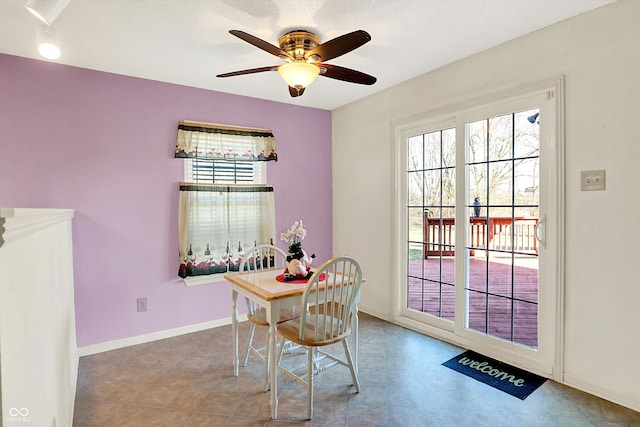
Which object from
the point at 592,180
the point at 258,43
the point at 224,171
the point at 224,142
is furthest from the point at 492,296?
the point at 224,142

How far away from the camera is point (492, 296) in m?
2.86

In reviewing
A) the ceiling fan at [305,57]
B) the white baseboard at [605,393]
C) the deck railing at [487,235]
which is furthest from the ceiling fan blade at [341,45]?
the white baseboard at [605,393]

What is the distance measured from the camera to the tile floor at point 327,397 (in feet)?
6.64

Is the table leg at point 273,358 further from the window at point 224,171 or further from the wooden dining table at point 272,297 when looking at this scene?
the window at point 224,171

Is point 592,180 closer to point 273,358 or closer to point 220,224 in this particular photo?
point 273,358

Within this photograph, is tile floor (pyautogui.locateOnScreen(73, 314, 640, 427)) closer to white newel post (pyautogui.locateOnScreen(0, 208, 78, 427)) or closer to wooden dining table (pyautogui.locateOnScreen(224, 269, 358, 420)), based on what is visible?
wooden dining table (pyautogui.locateOnScreen(224, 269, 358, 420))

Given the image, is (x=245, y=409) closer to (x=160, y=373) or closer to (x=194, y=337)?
(x=160, y=373)

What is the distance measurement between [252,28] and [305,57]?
1.52 feet

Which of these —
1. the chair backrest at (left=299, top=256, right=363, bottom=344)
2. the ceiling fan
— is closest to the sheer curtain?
A: the ceiling fan

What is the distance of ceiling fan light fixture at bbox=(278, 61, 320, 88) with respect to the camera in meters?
2.19

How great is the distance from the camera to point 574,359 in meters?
2.31

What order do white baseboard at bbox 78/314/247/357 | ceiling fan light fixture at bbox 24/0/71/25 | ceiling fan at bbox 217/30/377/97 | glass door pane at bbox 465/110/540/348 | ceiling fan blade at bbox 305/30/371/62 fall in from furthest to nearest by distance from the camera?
white baseboard at bbox 78/314/247/357 → glass door pane at bbox 465/110/540/348 → ceiling fan at bbox 217/30/377/97 → ceiling fan blade at bbox 305/30/371/62 → ceiling fan light fixture at bbox 24/0/71/25

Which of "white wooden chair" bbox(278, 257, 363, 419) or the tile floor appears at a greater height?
"white wooden chair" bbox(278, 257, 363, 419)

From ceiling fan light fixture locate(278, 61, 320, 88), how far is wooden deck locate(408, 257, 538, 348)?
2048 millimetres
